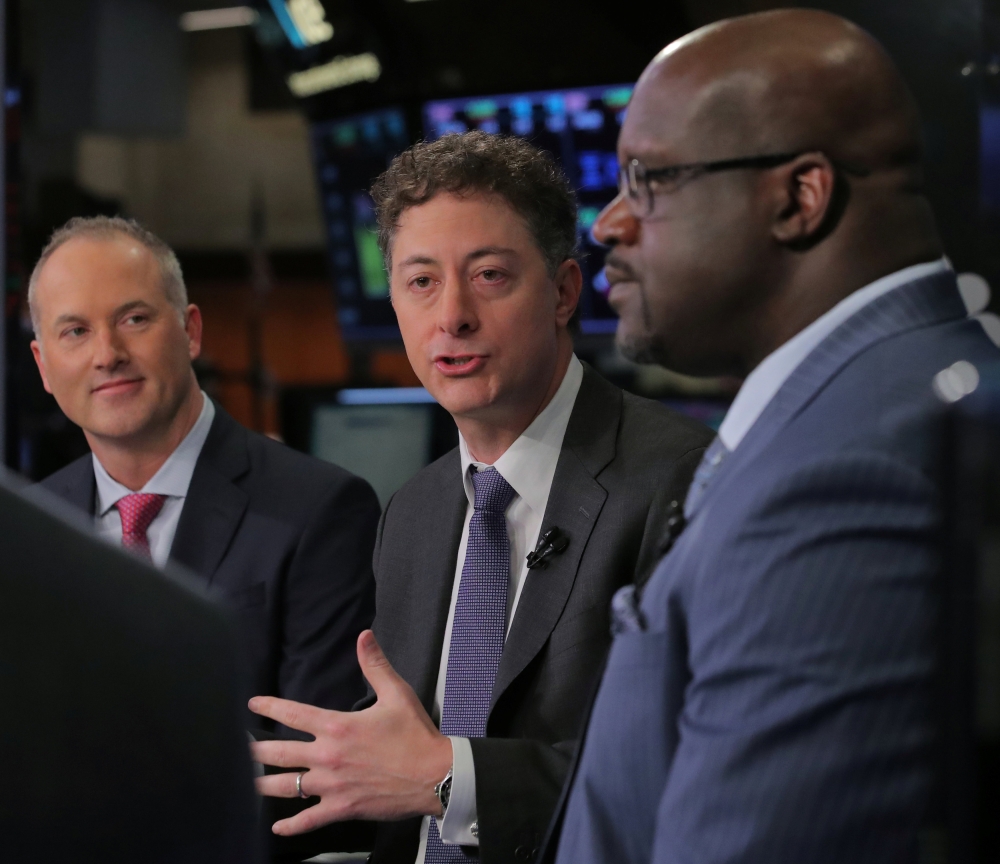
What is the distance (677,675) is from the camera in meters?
0.88

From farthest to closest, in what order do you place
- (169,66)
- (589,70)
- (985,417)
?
(169,66), (589,70), (985,417)

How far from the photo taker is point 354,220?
4.44 metres

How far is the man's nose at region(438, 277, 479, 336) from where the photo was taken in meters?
1.56

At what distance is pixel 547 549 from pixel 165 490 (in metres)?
0.83

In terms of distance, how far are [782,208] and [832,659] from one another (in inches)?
14.5

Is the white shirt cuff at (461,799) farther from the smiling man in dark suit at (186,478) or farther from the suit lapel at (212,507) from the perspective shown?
Result: the suit lapel at (212,507)

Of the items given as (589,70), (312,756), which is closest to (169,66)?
(589,70)

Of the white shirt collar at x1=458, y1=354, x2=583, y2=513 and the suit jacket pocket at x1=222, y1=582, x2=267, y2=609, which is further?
the suit jacket pocket at x1=222, y1=582, x2=267, y2=609

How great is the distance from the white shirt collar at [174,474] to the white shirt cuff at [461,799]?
2.86 feet

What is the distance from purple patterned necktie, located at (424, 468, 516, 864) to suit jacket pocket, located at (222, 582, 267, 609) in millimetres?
461

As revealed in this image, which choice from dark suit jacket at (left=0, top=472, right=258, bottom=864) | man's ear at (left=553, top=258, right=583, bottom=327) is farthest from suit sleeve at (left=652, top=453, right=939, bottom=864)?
man's ear at (left=553, top=258, right=583, bottom=327)

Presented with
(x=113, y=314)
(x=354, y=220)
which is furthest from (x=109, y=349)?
(x=354, y=220)

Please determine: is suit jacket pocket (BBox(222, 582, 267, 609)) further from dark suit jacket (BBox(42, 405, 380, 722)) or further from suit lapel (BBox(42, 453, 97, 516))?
suit lapel (BBox(42, 453, 97, 516))

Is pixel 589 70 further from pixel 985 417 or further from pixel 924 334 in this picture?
pixel 985 417
